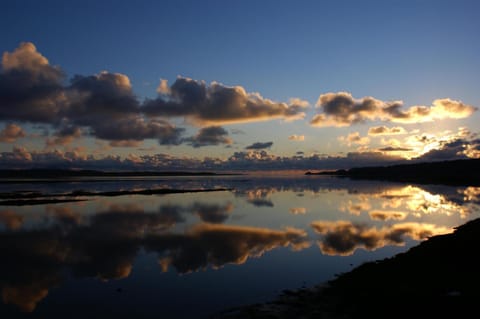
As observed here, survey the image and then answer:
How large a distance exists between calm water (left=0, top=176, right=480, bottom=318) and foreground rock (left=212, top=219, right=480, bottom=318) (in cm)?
133

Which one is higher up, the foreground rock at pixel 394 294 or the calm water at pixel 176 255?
the foreground rock at pixel 394 294

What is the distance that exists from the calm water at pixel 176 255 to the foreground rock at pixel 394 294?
4.35ft

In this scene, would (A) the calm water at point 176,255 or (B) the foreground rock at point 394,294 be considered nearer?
(B) the foreground rock at point 394,294

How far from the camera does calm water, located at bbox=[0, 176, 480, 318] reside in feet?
47.5

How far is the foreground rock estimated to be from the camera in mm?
12055

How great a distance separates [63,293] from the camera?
50.1 ft

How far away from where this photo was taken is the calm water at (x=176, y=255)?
14.5m

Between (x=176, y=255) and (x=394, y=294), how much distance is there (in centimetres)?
1224

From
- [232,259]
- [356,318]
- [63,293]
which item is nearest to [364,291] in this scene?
[356,318]

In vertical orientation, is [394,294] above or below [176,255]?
above

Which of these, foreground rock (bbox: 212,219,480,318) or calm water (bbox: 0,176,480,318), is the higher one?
foreground rock (bbox: 212,219,480,318)

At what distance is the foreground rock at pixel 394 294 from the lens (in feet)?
39.5

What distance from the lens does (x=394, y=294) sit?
45.2ft

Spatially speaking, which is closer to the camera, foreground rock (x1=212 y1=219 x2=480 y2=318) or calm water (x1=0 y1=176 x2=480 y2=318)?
foreground rock (x1=212 y1=219 x2=480 y2=318)
